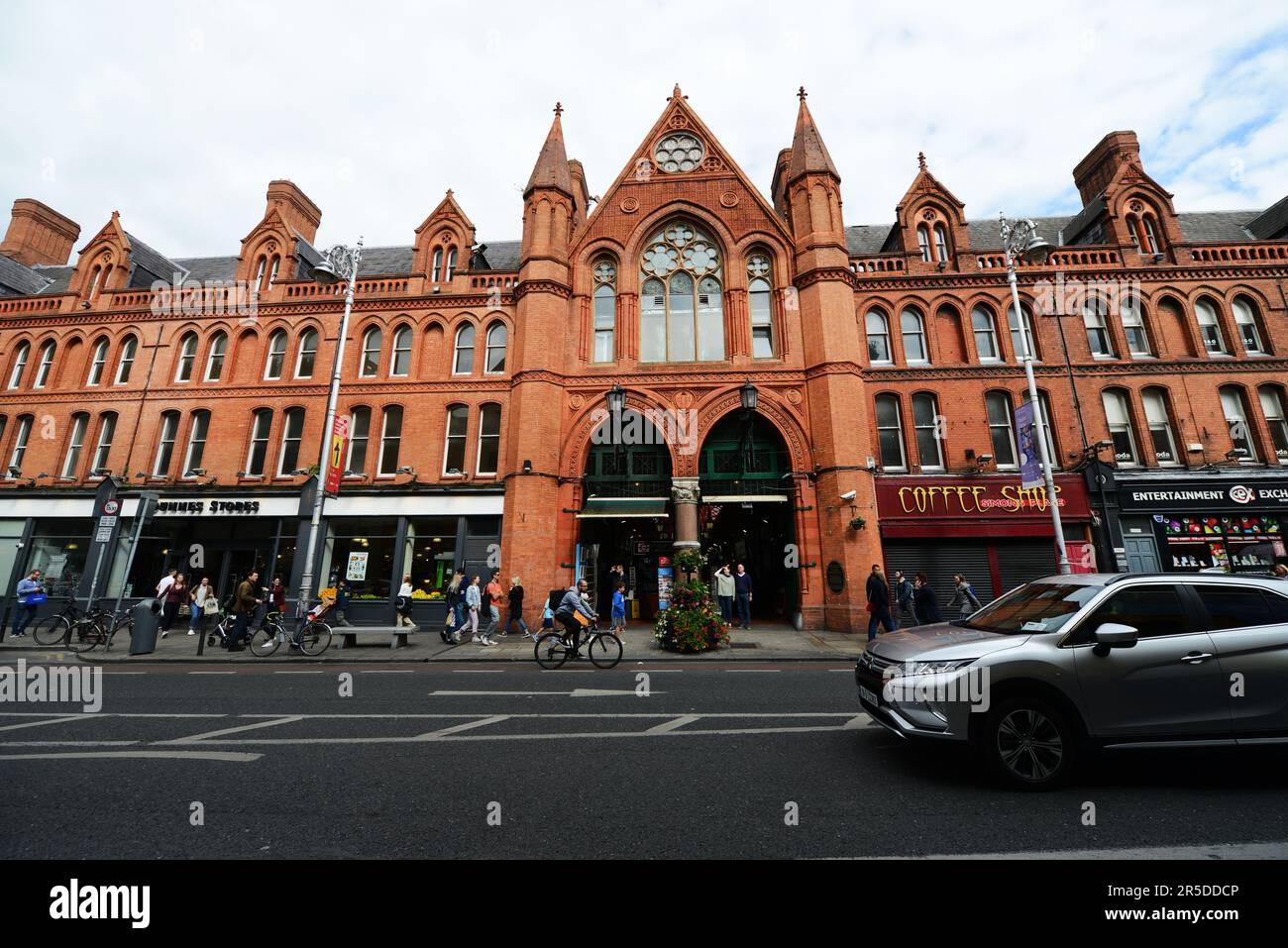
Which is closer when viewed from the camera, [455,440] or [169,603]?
[169,603]

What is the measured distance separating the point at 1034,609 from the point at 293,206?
97.0 feet

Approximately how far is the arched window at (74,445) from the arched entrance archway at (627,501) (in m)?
19.5

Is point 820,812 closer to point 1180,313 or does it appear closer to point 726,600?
point 726,600

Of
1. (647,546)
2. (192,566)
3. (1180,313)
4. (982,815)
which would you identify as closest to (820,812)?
(982,815)

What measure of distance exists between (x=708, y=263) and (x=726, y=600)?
12543 millimetres

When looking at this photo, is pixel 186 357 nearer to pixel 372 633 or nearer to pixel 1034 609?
pixel 372 633

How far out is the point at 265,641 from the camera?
48.0 ft

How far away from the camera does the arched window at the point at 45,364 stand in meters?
20.7

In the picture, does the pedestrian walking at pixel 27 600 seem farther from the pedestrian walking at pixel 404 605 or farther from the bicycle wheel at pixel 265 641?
the pedestrian walking at pixel 404 605

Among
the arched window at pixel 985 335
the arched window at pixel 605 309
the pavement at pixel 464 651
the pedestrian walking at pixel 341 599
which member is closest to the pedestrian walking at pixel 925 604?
the pavement at pixel 464 651

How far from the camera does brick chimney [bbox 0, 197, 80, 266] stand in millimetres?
25250

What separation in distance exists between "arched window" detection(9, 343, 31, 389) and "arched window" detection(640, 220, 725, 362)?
2533 centimetres

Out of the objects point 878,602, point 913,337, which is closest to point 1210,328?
point 913,337

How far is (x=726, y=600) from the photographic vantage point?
51.7 ft
